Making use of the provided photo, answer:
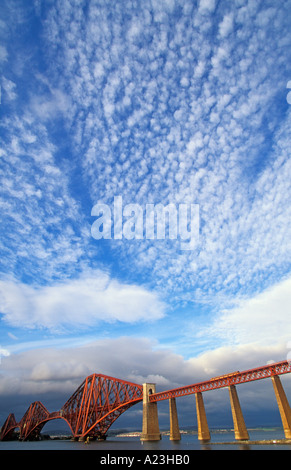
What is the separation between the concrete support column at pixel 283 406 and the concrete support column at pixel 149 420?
49.2 m

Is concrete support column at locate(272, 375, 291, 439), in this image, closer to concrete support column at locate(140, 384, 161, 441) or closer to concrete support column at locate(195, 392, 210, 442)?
concrete support column at locate(195, 392, 210, 442)

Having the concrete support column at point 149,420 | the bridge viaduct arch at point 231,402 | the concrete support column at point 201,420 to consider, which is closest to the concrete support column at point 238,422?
the bridge viaduct arch at point 231,402

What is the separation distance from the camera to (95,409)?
345 ft

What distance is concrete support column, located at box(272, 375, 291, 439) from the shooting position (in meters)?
42.4

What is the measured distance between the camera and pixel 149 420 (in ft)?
266

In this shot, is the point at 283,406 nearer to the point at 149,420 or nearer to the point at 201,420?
the point at 201,420

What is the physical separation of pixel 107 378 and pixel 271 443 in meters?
73.1

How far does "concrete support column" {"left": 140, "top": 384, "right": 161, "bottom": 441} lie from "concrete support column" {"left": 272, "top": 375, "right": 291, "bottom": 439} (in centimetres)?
4916

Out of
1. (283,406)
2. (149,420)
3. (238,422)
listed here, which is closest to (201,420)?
(238,422)

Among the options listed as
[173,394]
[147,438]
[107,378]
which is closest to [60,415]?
[107,378]

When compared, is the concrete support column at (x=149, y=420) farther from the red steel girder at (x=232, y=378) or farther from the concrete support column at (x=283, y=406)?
the concrete support column at (x=283, y=406)

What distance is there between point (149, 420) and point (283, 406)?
5213cm

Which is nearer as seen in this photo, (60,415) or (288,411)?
(288,411)
